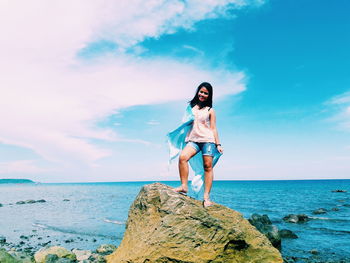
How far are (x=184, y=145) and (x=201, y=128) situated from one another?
756 millimetres

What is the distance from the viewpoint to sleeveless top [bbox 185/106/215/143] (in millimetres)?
7313

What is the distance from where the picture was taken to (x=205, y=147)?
23.9ft

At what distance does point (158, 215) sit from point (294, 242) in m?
13.1

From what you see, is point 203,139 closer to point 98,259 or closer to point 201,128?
point 201,128

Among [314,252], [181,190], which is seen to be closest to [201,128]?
[181,190]

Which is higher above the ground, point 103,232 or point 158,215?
point 158,215

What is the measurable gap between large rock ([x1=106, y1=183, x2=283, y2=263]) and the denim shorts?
1.33m

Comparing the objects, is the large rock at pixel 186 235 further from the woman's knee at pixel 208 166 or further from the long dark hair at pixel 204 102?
the long dark hair at pixel 204 102

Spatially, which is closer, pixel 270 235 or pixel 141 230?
pixel 141 230

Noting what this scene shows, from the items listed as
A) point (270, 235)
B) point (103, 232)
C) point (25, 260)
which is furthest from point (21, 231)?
point (270, 235)

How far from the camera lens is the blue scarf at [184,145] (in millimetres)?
7641

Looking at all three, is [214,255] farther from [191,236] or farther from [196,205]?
[196,205]

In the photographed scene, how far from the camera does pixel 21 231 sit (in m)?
21.2

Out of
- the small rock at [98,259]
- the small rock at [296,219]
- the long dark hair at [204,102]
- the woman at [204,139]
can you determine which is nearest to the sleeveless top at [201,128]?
the woman at [204,139]
